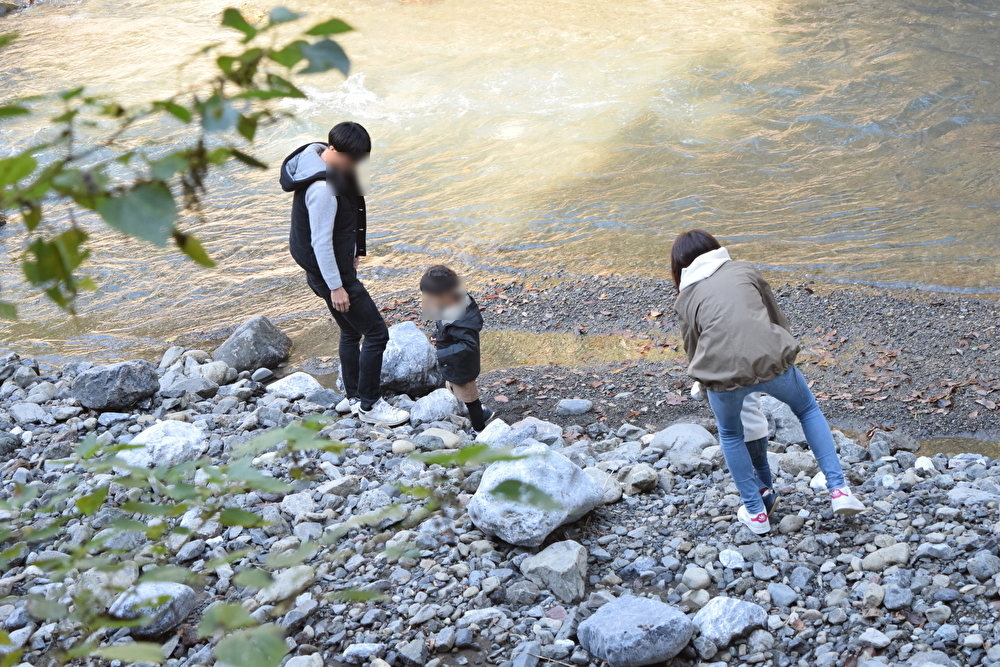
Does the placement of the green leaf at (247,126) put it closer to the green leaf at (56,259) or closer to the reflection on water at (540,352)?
the green leaf at (56,259)

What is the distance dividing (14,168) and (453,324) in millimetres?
4496

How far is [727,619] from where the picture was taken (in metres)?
3.28

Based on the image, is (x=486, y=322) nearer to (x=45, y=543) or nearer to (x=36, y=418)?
(x=36, y=418)

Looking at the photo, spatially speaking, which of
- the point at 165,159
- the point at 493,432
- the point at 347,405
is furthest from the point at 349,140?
the point at 165,159

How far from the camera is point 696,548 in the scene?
Answer: 12.9 ft

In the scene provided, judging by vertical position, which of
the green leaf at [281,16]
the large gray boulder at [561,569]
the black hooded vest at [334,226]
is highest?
the green leaf at [281,16]

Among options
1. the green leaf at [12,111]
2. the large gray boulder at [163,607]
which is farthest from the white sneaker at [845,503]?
the green leaf at [12,111]

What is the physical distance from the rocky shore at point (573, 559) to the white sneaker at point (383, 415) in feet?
0.83

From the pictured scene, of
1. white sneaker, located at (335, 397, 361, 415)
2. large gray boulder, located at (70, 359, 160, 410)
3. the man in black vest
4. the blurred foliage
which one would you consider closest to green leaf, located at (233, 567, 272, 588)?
the blurred foliage

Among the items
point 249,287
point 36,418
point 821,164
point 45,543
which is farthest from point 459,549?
point 821,164

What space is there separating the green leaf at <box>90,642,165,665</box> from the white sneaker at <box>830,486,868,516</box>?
11.4ft

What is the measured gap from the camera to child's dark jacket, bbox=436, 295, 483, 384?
18.1 feet

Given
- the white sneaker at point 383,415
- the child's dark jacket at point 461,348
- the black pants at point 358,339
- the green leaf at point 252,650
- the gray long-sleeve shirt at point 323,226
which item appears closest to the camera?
the green leaf at point 252,650

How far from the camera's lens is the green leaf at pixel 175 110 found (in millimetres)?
1038
